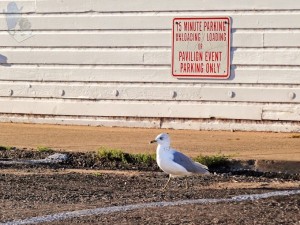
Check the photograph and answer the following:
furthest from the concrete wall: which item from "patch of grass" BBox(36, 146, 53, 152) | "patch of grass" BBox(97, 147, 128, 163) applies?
"patch of grass" BBox(97, 147, 128, 163)

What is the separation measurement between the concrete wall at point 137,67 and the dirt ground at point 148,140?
1.06 feet

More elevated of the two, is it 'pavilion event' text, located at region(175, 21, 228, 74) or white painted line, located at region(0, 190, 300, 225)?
'pavilion event' text, located at region(175, 21, 228, 74)

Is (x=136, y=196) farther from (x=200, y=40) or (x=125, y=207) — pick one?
(x=200, y=40)

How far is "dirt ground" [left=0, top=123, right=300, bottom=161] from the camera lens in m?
15.2

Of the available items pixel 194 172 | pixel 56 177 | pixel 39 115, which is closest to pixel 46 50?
pixel 39 115

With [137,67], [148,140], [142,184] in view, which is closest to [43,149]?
[148,140]

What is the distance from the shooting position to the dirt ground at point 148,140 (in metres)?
15.2

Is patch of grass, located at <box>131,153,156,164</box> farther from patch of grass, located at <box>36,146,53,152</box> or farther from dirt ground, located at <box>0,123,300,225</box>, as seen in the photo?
patch of grass, located at <box>36,146,53,152</box>

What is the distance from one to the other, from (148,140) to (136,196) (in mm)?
5875

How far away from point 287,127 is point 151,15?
3.03 metres

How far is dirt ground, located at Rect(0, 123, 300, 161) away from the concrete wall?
0.32 meters

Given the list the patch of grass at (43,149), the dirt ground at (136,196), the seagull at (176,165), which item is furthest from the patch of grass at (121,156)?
the seagull at (176,165)

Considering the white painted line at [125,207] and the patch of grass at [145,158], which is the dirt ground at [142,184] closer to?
the white painted line at [125,207]

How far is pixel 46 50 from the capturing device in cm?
1897
